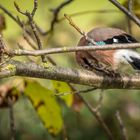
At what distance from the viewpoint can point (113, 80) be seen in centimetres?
133

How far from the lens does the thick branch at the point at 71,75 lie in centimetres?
119

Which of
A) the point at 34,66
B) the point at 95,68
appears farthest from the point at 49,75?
the point at 95,68

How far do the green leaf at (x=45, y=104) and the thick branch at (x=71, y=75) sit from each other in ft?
1.22

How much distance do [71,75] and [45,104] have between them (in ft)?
1.52

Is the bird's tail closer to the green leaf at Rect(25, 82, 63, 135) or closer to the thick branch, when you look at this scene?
the thick branch

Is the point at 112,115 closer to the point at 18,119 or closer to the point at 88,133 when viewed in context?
the point at 88,133

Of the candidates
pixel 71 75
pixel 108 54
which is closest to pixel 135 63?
pixel 108 54

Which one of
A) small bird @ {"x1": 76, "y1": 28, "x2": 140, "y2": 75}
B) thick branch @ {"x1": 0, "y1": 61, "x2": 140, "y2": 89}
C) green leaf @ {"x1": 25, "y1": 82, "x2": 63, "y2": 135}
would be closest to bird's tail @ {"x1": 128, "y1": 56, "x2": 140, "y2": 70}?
Result: small bird @ {"x1": 76, "y1": 28, "x2": 140, "y2": 75}

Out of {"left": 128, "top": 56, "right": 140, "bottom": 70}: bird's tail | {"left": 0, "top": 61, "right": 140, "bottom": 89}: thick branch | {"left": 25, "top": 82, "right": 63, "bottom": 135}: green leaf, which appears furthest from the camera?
{"left": 25, "top": 82, "right": 63, "bottom": 135}: green leaf

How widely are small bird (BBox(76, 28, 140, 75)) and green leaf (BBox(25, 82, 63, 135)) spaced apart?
0.20m

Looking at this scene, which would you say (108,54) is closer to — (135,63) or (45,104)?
(135,63)

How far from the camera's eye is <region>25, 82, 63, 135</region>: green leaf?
5.44ft

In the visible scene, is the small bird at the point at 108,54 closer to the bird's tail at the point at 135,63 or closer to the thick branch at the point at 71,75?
the bird's tail at the point at 135,63

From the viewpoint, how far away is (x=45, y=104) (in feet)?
5.57
